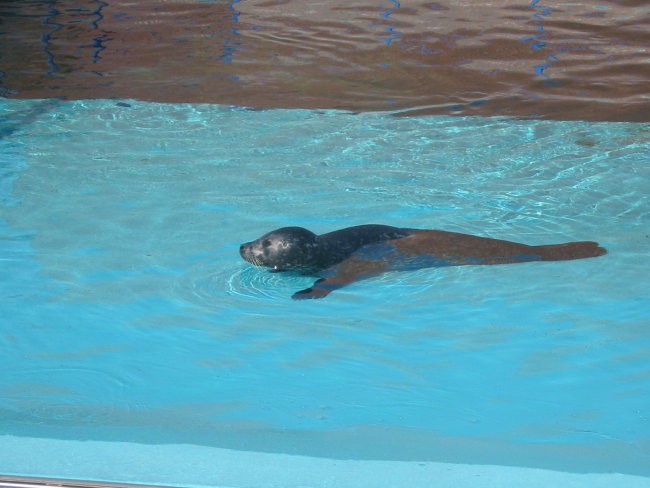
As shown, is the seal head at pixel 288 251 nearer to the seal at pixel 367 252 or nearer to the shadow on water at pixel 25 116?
the seal at pixel 367 252

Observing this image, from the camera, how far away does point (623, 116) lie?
345 inches

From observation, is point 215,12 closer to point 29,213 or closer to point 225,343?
point 29,213

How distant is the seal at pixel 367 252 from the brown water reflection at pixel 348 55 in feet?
13.3

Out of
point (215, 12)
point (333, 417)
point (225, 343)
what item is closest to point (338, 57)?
point (215, 12)

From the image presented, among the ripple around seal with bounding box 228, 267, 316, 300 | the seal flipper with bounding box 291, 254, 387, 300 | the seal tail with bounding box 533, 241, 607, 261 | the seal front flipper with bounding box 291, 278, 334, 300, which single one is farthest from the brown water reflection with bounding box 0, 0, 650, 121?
the seal front flipper with bounding box 291, 278, 334, 300

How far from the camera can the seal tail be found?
5062mm

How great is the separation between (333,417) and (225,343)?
0.91m

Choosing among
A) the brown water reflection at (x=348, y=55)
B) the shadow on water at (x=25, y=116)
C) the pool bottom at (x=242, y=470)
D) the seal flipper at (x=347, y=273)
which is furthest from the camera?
the brown water reflection at (x=348, y=55)

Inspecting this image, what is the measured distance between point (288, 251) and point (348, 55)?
22.6 ft

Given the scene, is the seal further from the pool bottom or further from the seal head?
the pool bottom

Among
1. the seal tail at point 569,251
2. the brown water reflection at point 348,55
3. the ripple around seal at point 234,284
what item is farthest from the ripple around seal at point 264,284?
the brown water reflection at point 348,55

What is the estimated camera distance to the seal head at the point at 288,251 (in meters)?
4.66

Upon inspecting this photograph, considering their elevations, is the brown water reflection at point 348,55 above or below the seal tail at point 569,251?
above

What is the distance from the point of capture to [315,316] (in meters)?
4.38
